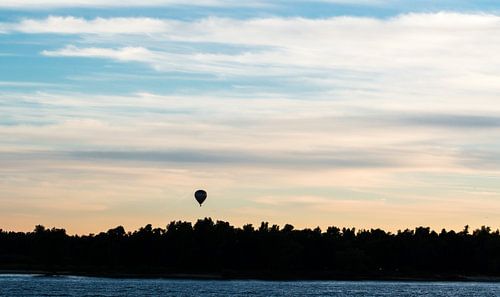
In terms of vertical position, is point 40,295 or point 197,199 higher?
point 197,199

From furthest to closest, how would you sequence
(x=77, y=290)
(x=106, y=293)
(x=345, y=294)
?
(x=345, y=294) → (x=77, y=290) → (x=106, y=293)

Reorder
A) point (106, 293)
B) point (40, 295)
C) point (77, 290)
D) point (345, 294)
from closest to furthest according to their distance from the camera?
point (40, 295) < point (106, 293) < point (77, 290) < point (345, 294)

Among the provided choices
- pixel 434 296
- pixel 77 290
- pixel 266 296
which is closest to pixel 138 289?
pixel 77 290

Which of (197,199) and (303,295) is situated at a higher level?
(197,199)

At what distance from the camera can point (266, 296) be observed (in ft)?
545

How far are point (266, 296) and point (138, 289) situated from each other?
24588mm

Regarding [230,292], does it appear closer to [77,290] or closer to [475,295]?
[77,290]

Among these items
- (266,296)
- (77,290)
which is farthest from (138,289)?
(266,296)

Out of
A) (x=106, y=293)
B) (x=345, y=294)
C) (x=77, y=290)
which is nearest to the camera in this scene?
(x=106, y=293)

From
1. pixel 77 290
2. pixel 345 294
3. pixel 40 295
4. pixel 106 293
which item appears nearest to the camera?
pixel 40 295

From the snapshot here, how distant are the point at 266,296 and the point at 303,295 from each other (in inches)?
381

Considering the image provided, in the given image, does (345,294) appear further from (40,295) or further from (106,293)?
(40,295)

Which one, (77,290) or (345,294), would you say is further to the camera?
(345,294)

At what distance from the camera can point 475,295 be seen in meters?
196
